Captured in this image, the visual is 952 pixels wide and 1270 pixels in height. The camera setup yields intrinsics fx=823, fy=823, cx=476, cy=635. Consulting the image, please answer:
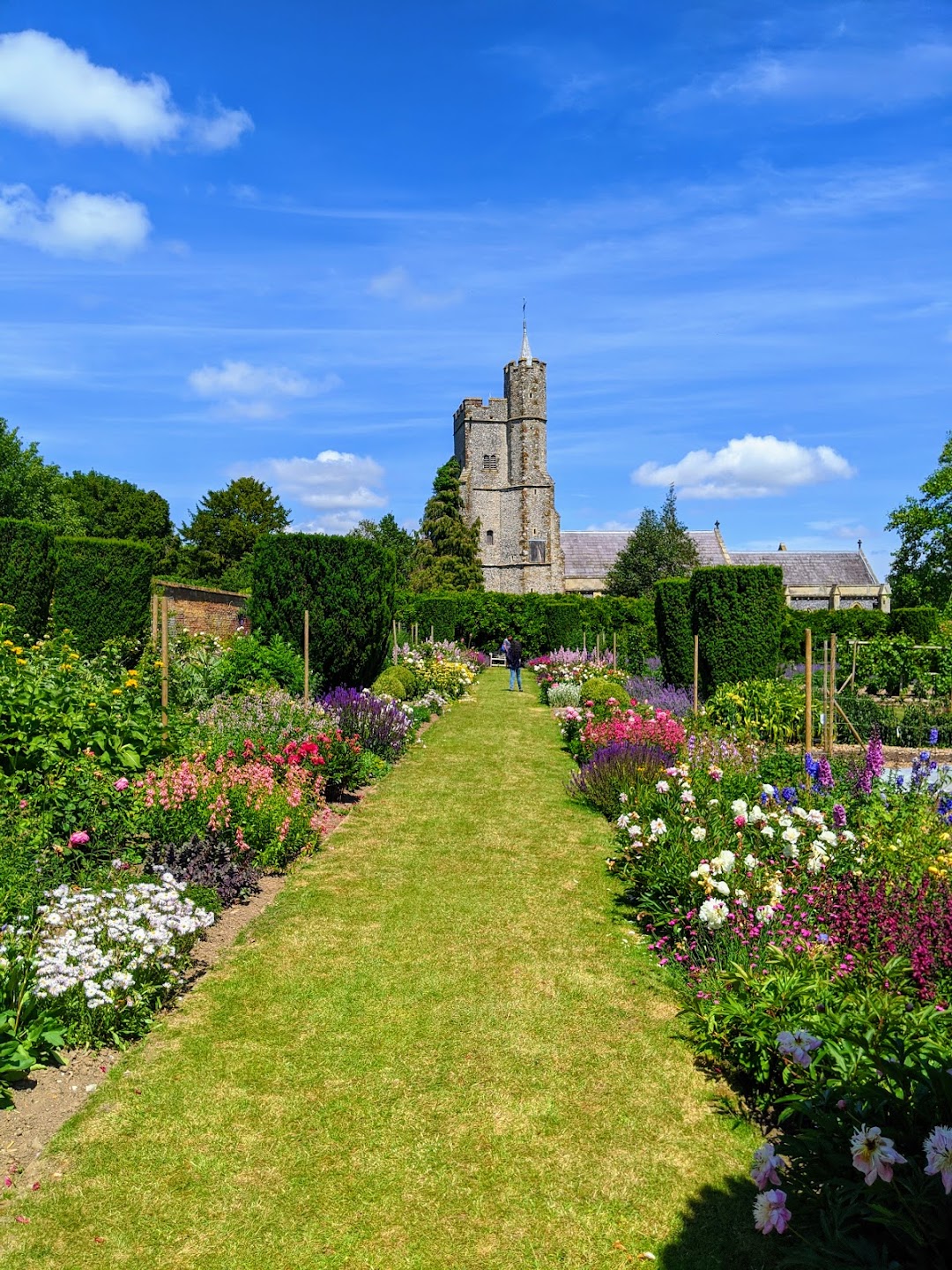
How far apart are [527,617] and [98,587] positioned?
17.9m

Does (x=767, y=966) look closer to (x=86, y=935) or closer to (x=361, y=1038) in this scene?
(x=361, y=1038)

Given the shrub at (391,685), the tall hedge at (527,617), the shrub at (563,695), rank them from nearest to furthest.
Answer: the shrub at (391,685) < the shrub at (563,695) < the tall hedge at (527,617)

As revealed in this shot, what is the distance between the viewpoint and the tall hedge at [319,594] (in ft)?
40.2

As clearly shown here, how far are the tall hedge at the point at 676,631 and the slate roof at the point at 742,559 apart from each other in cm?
3556

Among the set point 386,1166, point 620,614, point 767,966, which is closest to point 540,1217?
point 386,1166

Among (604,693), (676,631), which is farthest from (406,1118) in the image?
(676,631)

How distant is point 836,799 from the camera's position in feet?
20.7

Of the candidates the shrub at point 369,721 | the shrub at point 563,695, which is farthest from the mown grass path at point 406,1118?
the shrub at point 563,695

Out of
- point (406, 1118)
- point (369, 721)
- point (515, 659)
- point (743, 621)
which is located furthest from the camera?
point (515, 659)

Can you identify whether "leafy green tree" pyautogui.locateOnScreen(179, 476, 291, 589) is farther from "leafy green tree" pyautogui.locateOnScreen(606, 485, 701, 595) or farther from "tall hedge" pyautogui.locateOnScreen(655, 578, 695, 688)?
"tall hedge" pyautogui.locateOnScreen(655, 578, 695, 688)

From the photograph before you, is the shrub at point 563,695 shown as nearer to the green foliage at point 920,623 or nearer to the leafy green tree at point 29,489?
the green foliage at point 920,623

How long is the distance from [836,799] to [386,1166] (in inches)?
175

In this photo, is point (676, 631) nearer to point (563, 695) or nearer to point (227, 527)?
point (563, 695)

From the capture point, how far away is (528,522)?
2057 inches
